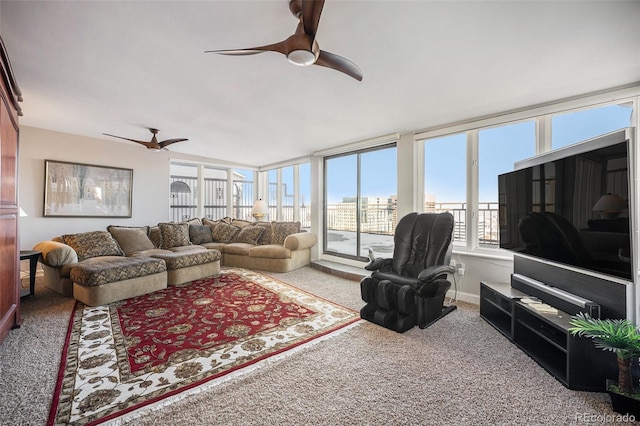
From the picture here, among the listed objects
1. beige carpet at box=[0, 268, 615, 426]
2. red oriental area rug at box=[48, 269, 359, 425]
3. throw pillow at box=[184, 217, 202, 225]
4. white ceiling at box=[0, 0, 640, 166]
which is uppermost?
white ceiling at box=[0, 0, 640, 166]

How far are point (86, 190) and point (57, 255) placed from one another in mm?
1820

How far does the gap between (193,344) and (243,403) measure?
0.89 metres

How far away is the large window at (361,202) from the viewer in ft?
15.1

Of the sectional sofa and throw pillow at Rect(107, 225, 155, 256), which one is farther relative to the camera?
throw pillow at Rect(107, 225, 155, 256)

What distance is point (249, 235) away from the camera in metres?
5.52

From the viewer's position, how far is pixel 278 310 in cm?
295

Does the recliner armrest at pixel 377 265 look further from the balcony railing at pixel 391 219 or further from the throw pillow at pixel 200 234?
the throw pillow at pixel 200 234

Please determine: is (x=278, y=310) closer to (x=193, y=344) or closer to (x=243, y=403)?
(x=193, y=344)

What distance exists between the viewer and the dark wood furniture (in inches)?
65.4

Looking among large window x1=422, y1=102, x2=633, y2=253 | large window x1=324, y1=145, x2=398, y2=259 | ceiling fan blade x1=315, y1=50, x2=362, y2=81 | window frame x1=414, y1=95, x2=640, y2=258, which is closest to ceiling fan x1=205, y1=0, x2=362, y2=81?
ceiling fan blade x1=315, y1=50, x2=362, y2=81

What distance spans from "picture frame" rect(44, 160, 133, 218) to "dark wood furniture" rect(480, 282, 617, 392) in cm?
601

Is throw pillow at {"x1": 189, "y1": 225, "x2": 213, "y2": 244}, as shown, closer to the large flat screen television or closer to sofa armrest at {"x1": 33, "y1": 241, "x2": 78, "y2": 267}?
sofa armrest at {"x1": 33, "y1": 241, "x2": 78, "y2": 267}

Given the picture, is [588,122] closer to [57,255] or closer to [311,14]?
[311,14]

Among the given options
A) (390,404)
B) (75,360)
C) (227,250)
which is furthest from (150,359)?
(227,250)
